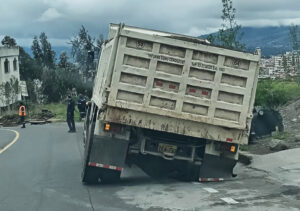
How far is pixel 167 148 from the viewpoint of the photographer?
10.4 m

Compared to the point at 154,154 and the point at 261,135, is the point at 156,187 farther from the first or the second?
the point at 261,135

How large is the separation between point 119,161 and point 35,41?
6884 cm

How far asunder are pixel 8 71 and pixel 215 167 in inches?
2134

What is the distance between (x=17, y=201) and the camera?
29.9 feet

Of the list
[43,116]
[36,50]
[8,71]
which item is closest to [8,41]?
[36,50]

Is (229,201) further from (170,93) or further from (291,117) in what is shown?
(291,117)

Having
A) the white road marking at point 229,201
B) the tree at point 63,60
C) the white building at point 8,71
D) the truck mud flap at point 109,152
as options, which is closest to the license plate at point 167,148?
the truck mud flap at point 109,152

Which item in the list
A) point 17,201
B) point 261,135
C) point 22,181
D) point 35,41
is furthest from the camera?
point 35,41

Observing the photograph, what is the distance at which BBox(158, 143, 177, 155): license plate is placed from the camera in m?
10.4

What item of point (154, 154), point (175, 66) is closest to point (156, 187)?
point (154, 154)

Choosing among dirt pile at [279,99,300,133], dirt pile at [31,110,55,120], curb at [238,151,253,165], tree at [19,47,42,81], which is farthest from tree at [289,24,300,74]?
tree at [19,47,42,81]

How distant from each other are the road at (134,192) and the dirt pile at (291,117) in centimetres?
770

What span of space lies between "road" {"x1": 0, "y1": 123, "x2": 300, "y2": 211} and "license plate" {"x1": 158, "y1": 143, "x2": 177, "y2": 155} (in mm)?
682

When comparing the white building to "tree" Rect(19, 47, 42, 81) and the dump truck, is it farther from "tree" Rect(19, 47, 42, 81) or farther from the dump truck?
the dump truck
